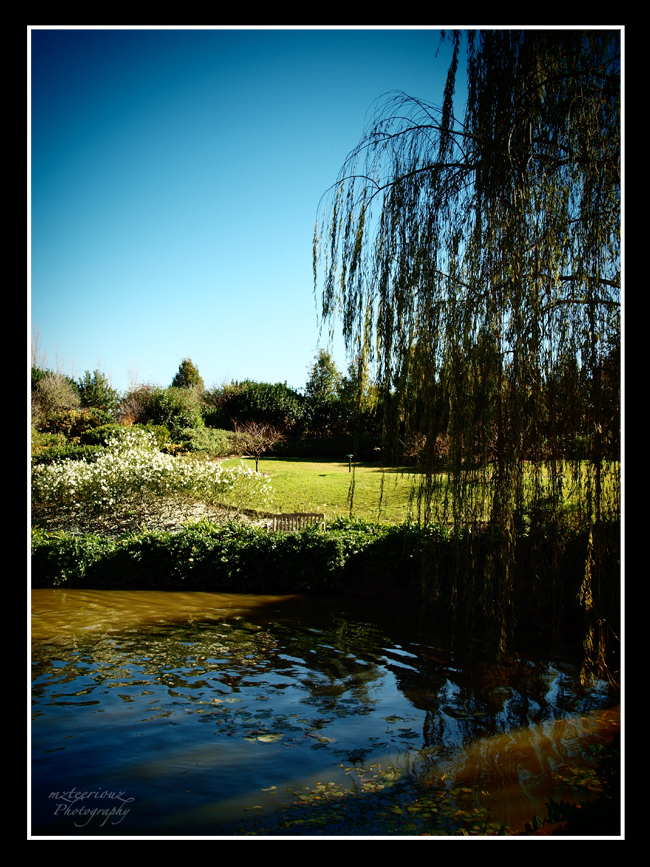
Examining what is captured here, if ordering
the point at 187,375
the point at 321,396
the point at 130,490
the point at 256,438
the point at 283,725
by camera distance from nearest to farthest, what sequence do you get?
1. the point at 283,725
2. the point at 130,490
3. the point at 256,438
4. the point at 321,396
5. the point at 187,375

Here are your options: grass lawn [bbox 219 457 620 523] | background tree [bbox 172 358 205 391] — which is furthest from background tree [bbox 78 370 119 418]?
grass lawn [bbox 219 457 620 523]

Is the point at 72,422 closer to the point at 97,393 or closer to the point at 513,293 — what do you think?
the point at 97,393

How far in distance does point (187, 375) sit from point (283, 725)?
3008cm

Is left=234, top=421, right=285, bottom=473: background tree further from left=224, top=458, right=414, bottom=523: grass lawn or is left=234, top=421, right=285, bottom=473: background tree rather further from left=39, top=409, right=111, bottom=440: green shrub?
left=39, top=409, right=111, bottom=440: green shrub

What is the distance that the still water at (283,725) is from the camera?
320 cm

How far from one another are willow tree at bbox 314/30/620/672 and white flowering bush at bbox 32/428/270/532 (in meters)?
10.6

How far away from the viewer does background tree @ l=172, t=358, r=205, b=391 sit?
32.4 meters

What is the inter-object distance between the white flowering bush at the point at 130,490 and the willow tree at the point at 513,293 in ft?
34.7

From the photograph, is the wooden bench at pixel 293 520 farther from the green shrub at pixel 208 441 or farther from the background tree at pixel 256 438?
the green shrub at pixel 208 441

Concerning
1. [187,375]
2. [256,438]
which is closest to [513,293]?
[256,438]

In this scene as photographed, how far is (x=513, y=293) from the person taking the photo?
9.97 feet

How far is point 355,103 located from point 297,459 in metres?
19.1

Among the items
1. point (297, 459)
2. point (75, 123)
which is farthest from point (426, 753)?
point (297, 459)
